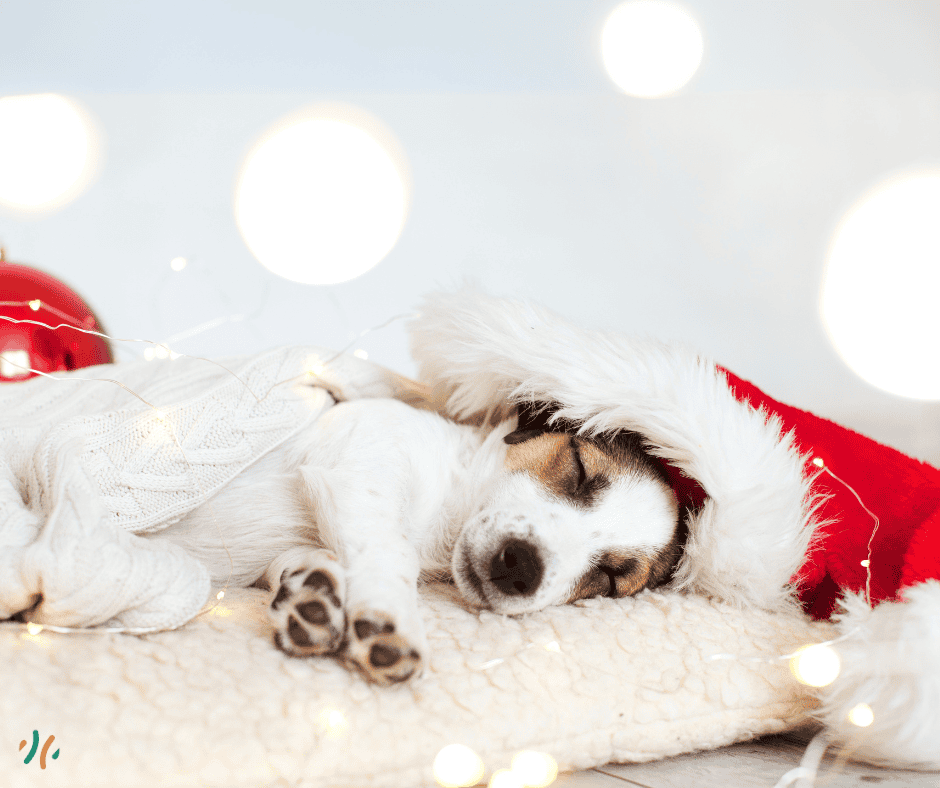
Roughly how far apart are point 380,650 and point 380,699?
0.05 metres

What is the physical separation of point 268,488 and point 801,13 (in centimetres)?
187

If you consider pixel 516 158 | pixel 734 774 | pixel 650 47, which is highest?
pixel 650 47

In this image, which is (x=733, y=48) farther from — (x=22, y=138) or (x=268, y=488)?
(x=22, y=138)

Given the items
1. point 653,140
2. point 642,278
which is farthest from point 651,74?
point 642,278

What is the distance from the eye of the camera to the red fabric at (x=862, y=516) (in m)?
0.96

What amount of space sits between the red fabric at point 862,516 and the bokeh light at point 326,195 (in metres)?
1.33

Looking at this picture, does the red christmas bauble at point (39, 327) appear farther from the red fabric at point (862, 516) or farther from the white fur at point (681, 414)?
the red fabric at point (862, 516)

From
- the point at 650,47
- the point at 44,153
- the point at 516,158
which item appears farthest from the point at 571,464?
the point at 44,153

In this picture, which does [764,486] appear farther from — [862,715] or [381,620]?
[381,620]

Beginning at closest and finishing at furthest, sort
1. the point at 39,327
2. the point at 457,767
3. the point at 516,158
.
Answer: the point at 457,767 < the point at 39,327 < the point at 516,158

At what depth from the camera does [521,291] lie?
83.8 inches

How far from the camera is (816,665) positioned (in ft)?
3.02

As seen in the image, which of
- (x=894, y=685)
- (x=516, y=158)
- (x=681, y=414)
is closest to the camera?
(x=894, y=685)

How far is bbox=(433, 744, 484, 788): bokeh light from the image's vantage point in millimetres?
747
